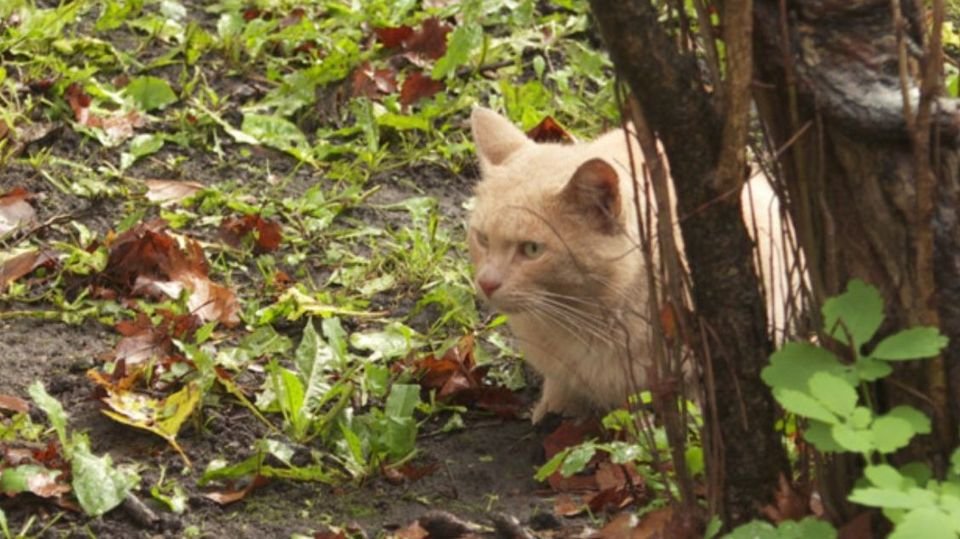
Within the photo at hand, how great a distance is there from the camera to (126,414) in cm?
432

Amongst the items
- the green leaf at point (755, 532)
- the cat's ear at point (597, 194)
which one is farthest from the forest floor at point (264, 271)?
the green leaf at point (755, 532)

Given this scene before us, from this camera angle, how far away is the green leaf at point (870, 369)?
9.30 ft

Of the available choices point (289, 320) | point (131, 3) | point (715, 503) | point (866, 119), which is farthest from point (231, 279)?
point (866, 119)

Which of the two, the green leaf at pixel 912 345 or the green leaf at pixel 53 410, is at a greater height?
the green leaf at pixel 912 345

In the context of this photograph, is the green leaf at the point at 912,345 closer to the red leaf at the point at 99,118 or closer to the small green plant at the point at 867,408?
the small green plant at the point at 867,408

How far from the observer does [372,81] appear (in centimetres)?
620

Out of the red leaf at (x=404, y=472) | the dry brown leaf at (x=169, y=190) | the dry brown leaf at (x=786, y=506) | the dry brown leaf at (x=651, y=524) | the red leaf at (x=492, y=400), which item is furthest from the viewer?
the dry brown leaf at (x=169, y=190)

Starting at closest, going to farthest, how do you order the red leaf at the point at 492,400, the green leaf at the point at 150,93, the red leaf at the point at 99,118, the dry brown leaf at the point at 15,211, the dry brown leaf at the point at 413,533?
the dry brown leaf at the point at 413,533 → the red leaf at the point at 492,400 → the dry brown leaf at the point at 15,211 → the red leaf at the point at 99,118 → the green leaf at the point at 150,93

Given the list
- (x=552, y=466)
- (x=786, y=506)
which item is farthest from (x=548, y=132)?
(x=786, y=506)

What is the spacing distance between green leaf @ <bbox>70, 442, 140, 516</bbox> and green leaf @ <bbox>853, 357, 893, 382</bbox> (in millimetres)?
1858

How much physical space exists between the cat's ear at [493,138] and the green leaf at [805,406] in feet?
6.75

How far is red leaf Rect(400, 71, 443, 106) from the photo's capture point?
243 inches

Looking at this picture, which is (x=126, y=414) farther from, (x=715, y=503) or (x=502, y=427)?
(x=715, y=503)

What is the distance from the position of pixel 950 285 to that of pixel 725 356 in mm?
414
